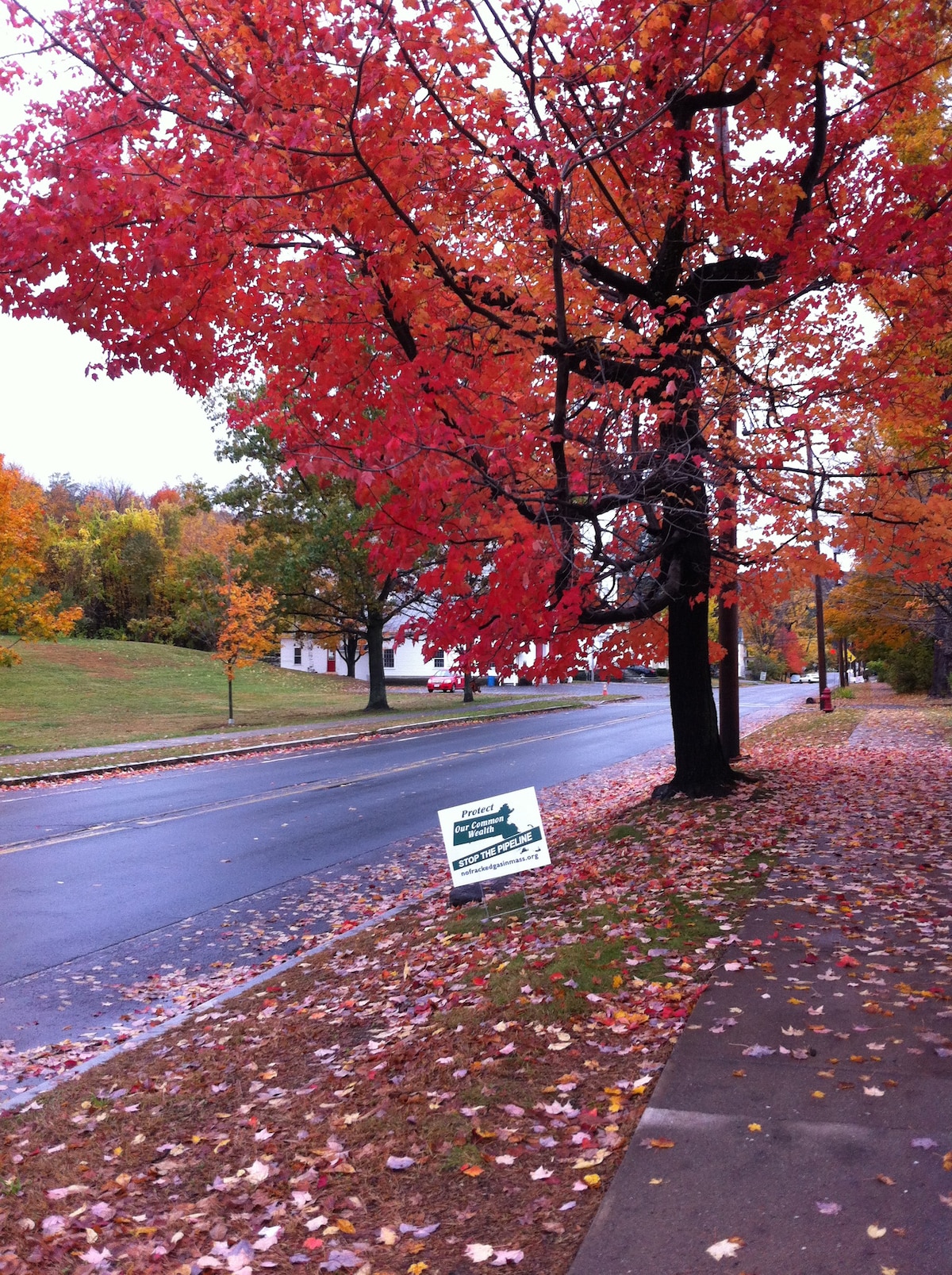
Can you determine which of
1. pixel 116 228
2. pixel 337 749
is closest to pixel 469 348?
pixel 116 228

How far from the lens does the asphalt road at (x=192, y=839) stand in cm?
808

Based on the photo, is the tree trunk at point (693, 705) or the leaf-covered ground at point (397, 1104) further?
the tree trunk at point (693, 705)

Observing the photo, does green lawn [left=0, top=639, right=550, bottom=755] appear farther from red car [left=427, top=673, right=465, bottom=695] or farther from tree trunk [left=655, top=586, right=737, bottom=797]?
tree trunk [left=655, top=586, right=737, bottom=797]

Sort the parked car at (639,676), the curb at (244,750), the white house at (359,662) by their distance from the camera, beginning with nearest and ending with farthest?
the curb at (244,750), the white house at (359,662), the parked car at (639,676)

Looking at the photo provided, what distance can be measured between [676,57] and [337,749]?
19528 millimetres

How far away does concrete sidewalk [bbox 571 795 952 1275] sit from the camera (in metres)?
3.17

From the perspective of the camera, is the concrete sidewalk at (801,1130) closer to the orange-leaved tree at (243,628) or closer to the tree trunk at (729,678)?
the tree trunk at (729,678)

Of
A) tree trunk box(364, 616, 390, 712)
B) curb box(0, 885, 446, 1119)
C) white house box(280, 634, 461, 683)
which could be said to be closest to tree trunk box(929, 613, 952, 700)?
tree trunk box(364, 616, 390, 712)

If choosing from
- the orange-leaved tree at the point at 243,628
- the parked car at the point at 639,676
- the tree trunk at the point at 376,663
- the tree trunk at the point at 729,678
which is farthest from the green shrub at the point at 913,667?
the parked car at the point at 639,676

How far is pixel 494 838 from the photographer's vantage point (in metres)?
7.74

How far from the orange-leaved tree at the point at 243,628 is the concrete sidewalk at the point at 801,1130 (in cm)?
2904

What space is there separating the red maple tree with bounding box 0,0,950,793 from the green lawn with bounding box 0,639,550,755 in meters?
20.6

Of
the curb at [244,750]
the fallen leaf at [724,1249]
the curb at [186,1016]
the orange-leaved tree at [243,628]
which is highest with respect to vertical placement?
the orange-leaved tree at [243,628]

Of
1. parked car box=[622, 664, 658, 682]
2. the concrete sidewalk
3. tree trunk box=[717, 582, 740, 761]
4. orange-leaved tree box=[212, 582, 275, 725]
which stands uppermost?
orange-leaved tree box=[212, 582, 275, 725]
